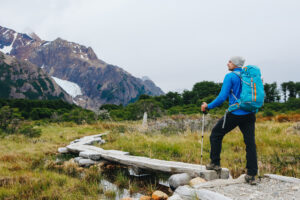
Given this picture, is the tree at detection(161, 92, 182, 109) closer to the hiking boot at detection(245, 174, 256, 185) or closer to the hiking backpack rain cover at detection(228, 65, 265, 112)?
the hiking boot at detection(245, 174, 256, 185)

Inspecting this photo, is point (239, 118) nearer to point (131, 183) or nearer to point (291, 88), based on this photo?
point (131, 183)

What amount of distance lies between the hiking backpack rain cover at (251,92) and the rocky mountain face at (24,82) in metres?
154

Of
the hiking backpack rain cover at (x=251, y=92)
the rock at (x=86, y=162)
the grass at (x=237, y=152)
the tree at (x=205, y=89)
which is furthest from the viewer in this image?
the tree at (x=205, y=89)

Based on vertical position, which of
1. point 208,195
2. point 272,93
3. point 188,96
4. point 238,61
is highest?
point 272,93

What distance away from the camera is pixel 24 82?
149500mm

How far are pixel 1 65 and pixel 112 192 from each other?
180m

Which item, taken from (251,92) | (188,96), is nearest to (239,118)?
(251,92)

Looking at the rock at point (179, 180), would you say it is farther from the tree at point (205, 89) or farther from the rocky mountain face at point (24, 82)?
the rocky mountain face at point (24, 82)

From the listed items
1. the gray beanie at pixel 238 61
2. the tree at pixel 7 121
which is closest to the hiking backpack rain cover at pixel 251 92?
the gray beanie at pixel 238 61

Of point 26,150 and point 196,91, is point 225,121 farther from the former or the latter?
point 196,91

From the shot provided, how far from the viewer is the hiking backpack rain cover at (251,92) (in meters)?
3.34

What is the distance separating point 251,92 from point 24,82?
17123 centimetres

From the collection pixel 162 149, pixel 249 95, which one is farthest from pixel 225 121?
pixel 162 149

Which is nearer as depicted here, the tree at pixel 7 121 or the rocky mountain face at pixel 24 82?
the tree at pixel 7 121
